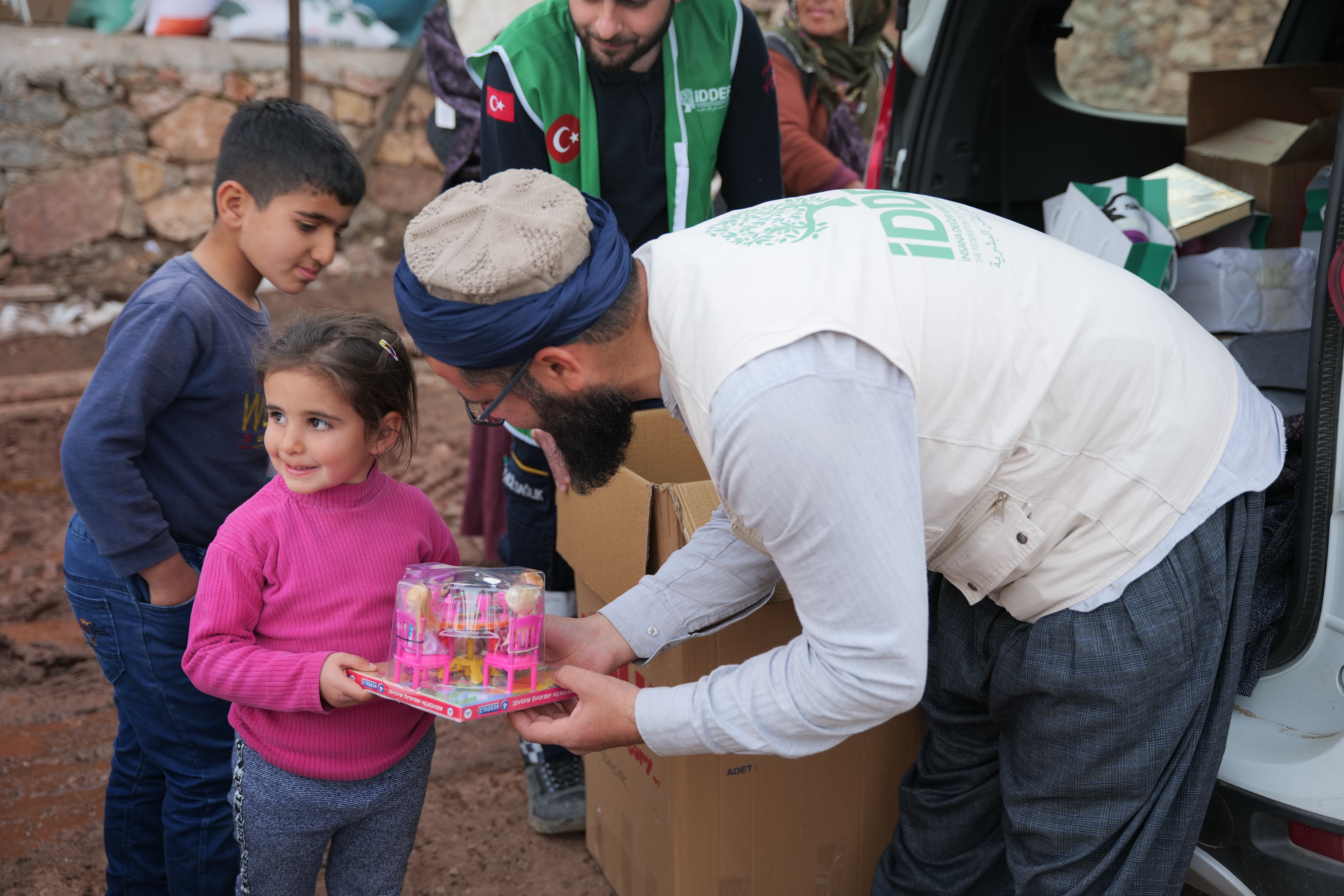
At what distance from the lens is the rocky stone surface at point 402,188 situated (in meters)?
7.68

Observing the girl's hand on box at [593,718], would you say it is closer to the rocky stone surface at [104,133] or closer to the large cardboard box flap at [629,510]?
the large cardboard box flap at [629,510]

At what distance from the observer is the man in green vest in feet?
8.29

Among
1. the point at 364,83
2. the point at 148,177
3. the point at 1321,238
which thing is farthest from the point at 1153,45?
the point at 1321,238

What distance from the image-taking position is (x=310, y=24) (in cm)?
730

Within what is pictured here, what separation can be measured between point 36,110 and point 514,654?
255 inches

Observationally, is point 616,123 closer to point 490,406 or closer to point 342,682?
point 490,406

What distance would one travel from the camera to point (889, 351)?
1.32 meters

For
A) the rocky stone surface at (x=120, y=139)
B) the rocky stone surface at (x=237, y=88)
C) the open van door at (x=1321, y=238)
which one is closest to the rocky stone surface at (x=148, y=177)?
the rocky stone surface at (x=120, y=139)

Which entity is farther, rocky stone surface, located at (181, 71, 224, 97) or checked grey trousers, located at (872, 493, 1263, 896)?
rocky stone surface, located at (181, 71, 224, 97)

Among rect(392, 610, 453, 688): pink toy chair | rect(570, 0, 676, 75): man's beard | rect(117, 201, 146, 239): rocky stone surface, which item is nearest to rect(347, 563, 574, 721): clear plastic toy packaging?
rect(392, 610, 453, 688): pink toy chair

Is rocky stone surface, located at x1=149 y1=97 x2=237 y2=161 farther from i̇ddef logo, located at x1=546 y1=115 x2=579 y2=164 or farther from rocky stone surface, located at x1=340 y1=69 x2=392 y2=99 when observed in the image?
i̇ddef logo, located at x1=546 y1=115 x2=579 y2=164

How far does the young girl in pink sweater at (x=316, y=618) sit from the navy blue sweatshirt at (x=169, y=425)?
27cm

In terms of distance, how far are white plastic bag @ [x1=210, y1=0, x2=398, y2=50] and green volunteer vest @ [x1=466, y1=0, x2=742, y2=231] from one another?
16.6 ft

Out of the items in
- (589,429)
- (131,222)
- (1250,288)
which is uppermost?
(589,429)
